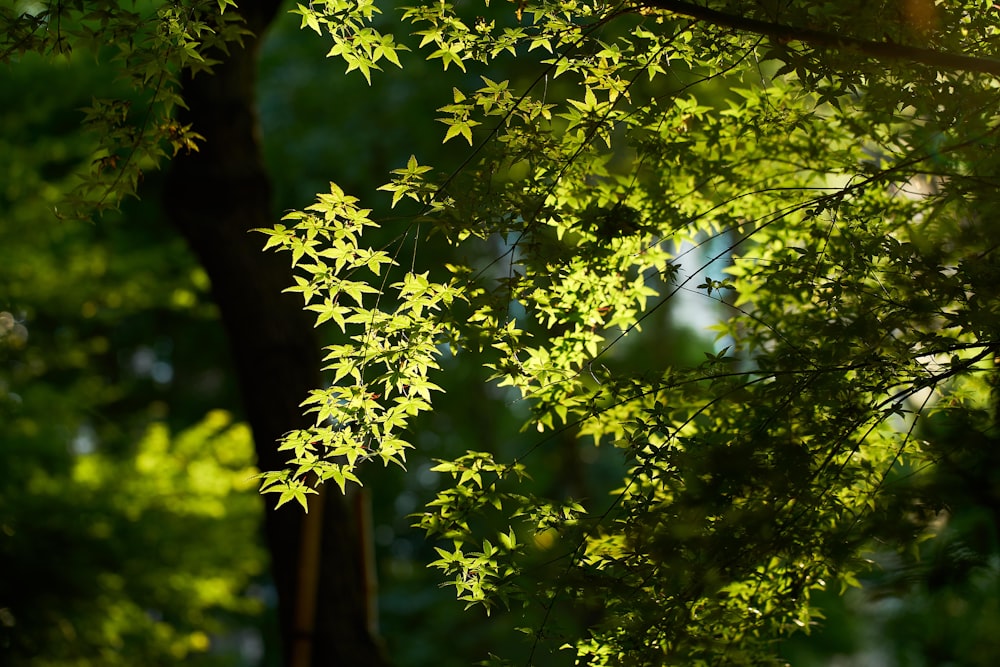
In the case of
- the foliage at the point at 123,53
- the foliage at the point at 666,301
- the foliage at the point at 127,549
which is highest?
the foliage at the point at 127,549

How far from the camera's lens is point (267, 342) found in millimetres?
3996

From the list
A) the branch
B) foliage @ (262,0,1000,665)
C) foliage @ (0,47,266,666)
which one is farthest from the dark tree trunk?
the branch

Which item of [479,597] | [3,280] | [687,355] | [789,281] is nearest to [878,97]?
[789,281]

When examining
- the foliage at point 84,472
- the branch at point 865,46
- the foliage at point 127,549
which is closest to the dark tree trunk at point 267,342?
the foliage at point 84,472

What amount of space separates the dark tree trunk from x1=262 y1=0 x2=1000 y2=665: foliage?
1779mm

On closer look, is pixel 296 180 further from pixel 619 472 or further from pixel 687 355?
pixel 619 472

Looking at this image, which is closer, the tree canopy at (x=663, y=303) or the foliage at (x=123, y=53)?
the tree canopy at (x=663, y=303)

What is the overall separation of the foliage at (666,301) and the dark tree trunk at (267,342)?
1779 millimetres

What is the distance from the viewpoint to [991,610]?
7.77m

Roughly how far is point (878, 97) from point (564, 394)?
1.05 m

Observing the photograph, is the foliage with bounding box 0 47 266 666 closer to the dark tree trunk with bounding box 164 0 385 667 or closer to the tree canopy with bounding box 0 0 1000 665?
the dark tree trunk with bounding box 164 0 385 667

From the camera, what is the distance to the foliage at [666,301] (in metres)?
1.92

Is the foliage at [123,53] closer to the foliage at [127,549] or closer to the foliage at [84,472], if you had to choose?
the foliage at [84,472]

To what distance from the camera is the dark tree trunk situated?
151 inches
